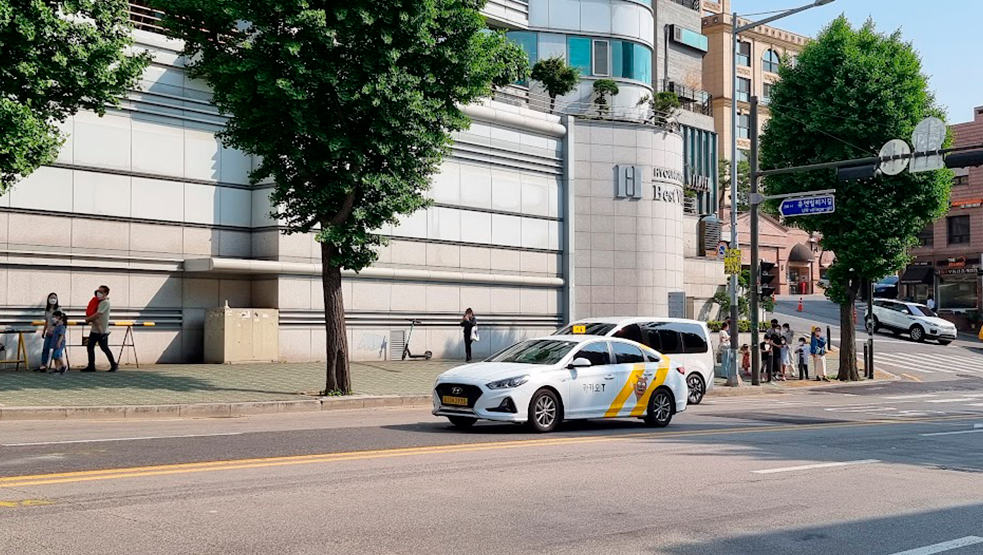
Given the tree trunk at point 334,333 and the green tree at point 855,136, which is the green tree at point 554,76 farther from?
the tree trunk at point 334,333

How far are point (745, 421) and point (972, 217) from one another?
5310cm

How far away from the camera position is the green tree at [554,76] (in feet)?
117

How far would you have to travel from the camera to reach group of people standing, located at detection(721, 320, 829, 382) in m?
33.5

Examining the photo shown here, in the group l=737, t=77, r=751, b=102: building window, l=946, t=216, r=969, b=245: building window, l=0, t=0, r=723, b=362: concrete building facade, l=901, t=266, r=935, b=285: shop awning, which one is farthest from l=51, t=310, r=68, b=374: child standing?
l=737, t=77, r=751, b=102: building window

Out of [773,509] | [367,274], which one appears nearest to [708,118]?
[367,274]

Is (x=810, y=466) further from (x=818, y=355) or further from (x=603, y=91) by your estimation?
(x=603, y=91)

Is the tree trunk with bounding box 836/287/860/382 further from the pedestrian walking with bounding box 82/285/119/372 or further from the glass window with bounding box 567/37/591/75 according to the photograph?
the pedestrian walking with bounding box 82/285/119/372

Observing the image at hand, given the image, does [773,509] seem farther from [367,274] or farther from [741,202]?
[741,202]

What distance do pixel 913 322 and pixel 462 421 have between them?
139ft

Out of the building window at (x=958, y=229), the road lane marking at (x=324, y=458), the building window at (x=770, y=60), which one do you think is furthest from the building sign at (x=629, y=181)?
the building window at (x=770, y=60)

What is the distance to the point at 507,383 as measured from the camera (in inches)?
562

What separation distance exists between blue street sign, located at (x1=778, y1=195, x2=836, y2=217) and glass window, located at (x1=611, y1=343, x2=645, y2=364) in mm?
13926

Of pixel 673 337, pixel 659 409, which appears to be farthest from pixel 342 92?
pixel 673 337

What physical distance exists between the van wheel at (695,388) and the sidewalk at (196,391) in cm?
609
